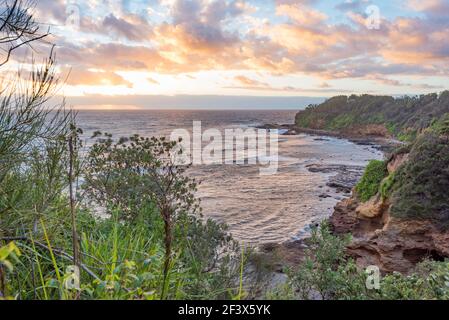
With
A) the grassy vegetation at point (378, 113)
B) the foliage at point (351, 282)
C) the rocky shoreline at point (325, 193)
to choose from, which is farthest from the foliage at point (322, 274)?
the grassy vegetation at point (378, 113)

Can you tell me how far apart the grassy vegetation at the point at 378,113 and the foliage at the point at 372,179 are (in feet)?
148

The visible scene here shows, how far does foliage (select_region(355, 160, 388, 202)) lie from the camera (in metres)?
15.4

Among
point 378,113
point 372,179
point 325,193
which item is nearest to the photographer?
point 372,179

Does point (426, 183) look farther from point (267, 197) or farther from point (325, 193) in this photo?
point (325, 193)

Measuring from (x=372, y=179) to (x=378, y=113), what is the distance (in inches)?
2777

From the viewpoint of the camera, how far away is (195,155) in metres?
49.2

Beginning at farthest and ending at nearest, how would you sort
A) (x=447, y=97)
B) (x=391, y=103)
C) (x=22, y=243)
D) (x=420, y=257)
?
1. (x=391, y=103)
2. (x=447, y=97)
3. (x=420, y=257)
4. (x=22, y=243)

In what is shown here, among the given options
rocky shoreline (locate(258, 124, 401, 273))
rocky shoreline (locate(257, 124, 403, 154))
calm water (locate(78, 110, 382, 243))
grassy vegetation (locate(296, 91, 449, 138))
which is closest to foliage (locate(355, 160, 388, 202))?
rocky shoreline (locate(258, 124, 401, 273))

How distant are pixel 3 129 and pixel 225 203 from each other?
72.3 feet

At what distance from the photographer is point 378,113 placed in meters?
Answer: 80.5

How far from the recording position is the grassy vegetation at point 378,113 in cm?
6419

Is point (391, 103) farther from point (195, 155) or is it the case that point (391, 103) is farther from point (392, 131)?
point (195, 155)

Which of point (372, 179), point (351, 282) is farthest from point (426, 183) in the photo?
point (351, 282)

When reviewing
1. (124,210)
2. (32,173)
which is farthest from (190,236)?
(32,173)
